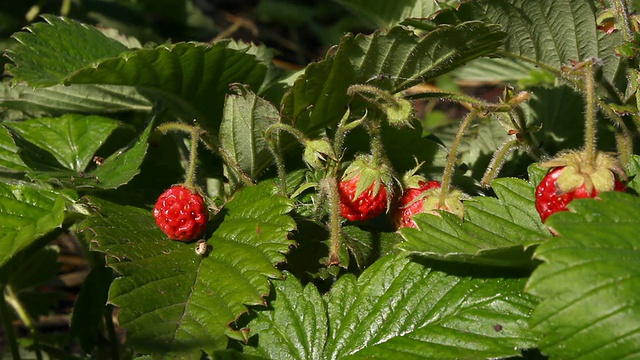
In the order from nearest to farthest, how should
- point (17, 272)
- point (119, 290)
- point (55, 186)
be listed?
1. point (119, 290)
2. point (55, 186)
3. point (17, 272)

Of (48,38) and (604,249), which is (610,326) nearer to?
(604,249)

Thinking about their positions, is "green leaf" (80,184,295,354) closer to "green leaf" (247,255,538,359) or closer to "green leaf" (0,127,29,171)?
"green leaf" (247,255,538,359)

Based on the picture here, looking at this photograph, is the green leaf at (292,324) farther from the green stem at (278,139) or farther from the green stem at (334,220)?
the green stem at (278,139)

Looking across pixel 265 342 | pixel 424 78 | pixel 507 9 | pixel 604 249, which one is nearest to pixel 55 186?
pixel 265 342

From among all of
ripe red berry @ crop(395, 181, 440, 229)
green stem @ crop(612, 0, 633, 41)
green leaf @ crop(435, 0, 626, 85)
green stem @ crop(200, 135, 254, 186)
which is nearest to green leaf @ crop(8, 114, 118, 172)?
green stem @ crop(200, 135, 254, 186)

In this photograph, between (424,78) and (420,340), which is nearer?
(420,340)

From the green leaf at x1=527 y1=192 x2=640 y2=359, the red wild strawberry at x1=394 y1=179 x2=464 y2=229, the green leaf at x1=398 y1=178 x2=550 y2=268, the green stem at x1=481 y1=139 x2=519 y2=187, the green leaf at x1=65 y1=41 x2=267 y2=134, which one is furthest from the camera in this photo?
the green leaf at x1=65 y1=41 x2=267 y2=134

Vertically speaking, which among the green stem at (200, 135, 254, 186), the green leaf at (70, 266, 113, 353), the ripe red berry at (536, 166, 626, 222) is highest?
the ripe red berry at (536, 166, 626, 222)
